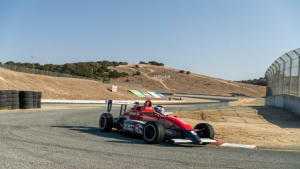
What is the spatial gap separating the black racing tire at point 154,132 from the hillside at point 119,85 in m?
33.5

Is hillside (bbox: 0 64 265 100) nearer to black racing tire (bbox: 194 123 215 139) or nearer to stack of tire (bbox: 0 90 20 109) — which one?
stack of tire (bbox: 0 90 20 109)

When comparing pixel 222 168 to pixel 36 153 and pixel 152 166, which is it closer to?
pixel 152 166

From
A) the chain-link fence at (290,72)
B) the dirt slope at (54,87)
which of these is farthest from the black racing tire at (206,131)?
the dirt slope at (54,87)

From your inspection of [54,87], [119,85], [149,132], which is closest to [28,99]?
[149,132]

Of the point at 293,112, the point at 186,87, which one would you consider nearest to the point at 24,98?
the point at 293,112

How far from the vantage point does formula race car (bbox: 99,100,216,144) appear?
30.3 feet

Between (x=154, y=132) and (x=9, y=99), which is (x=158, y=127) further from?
(x=9, y=99)

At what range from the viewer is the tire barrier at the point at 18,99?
20.0 m

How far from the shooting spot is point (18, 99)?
21.0m

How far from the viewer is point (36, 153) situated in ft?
23.1

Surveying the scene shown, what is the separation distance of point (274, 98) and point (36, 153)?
1059 inches

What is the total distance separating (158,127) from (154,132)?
247 millimetres

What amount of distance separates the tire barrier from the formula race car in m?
11.2

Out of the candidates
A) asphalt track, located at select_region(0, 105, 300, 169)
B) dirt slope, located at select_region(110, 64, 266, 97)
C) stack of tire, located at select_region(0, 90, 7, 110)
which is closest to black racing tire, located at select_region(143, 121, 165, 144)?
asphalt track, located at select_region(0, 105, 300, 169)
